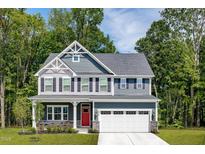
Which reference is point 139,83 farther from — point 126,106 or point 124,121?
point 124,121

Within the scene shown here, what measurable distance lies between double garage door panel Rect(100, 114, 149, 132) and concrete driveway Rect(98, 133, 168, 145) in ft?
4.84

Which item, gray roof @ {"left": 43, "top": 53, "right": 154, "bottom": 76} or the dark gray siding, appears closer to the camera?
the dark gray siding

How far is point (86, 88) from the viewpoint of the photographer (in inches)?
1415

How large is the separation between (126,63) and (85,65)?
137 inches

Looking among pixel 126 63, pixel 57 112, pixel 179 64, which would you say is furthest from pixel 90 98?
pixel 179 64

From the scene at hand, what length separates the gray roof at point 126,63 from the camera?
36.6m

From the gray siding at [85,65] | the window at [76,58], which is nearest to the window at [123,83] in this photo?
the gray siding at [85,65]

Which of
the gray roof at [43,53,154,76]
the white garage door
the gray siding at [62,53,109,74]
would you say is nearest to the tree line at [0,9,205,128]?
the gray roof at [43,53,154,76]

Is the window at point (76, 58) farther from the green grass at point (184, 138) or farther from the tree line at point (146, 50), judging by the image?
the green grass at point (184, 138)

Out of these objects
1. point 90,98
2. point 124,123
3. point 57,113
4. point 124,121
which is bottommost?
point 124,123

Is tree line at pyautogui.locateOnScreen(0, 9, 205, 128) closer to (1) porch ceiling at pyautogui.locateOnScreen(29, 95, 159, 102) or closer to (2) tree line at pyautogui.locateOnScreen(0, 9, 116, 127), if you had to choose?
(2) tree line at pyautogui.locateOnScreen(0, 9, 116, 127)

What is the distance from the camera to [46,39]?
144ft

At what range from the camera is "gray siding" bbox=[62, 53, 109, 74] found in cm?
3612
